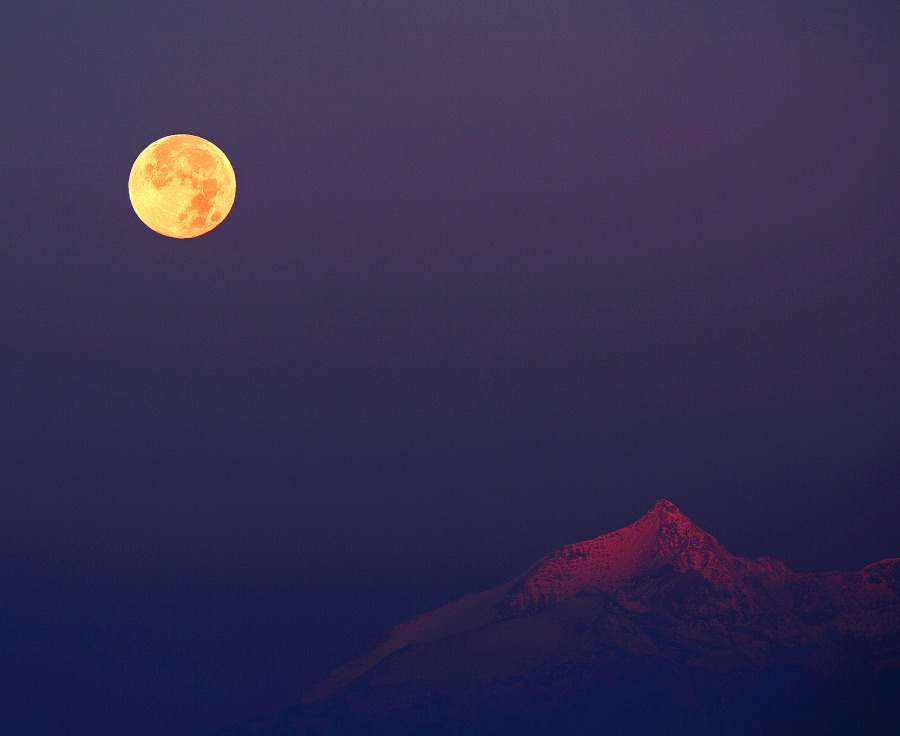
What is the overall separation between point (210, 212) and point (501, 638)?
4814 inches

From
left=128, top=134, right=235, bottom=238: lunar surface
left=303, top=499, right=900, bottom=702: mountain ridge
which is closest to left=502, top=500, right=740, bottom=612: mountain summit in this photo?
left=303, top=499, right=900, bottom=702: mountain ridge

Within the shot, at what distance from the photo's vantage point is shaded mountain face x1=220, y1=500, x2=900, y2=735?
14362cm

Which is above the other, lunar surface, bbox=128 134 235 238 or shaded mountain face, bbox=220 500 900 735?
lunar surface, bbox=128 134 235 238

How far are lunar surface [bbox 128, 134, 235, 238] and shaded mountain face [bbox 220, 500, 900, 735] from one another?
102m

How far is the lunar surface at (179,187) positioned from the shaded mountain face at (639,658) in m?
102

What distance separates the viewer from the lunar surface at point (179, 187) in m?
40.7

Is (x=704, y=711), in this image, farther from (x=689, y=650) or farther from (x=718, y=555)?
(x=718, y=555)

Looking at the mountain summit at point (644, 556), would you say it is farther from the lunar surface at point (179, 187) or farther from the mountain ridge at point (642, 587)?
the lunar surface at point (179, 187)

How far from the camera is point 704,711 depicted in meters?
150

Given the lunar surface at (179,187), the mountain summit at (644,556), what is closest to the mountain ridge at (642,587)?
the mountain summit at (644,556)

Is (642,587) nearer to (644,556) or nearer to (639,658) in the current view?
(644,556)

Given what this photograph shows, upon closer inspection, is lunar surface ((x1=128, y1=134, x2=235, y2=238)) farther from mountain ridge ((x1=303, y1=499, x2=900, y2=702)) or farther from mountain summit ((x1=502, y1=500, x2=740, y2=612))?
mountain summit ((x1=502, y1=500, x2=740, y2=612))

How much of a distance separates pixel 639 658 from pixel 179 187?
13725cm

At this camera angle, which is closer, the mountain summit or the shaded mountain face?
the shaded mountain face
